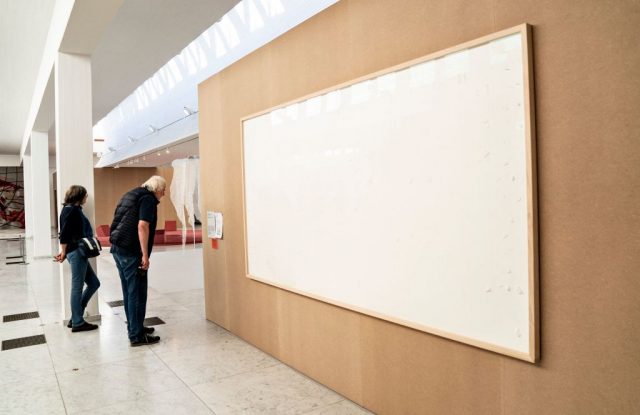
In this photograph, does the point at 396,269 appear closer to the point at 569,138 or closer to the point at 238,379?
the point at 569,138

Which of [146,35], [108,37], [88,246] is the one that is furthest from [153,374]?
[108,37]

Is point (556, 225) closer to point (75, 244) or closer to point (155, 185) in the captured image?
point (155, 185)

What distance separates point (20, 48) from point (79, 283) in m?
4.35

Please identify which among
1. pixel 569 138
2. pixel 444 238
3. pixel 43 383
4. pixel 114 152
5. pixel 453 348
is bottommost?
pixel 43 383

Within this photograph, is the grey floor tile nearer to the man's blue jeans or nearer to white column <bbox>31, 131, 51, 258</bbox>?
the man's blue jeans

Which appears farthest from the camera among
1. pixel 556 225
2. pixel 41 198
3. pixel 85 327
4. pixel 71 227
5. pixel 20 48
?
pixel 41 198

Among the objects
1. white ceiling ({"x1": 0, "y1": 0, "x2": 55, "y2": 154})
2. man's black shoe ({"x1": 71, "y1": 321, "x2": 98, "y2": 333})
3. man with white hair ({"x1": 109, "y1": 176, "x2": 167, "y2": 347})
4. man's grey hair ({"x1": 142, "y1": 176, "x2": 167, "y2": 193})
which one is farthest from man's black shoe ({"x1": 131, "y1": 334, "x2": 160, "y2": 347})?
white ceiling ({"x1": 0, "y1": 0, "x2": 55, "y2": 154})

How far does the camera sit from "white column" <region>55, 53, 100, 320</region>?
18.3ft

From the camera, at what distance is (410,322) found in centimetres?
273

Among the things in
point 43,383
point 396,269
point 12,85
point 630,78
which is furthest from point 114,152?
point 630,78

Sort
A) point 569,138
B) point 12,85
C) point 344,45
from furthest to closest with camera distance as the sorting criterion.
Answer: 1. point 12,85
2. point 344,45
3. point 569,138

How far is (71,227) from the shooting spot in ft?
16.7

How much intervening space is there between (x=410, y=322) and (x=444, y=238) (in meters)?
0.57

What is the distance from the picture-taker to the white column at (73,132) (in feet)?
18.3
